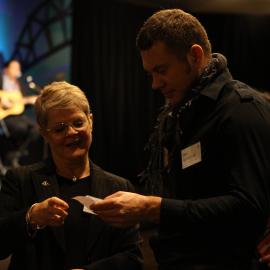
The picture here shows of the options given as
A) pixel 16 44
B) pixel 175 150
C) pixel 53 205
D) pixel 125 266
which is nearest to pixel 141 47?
pixel 175 150

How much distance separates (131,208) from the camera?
1292 mm

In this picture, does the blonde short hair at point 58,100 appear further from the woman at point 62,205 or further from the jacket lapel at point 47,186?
the jacket lapel at point 47,186

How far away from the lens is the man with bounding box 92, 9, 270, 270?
1.26 meters

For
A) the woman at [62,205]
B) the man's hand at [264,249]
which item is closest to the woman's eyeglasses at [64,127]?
the woman at [62,205]

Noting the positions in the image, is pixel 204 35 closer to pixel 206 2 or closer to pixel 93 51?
pixel 206 2

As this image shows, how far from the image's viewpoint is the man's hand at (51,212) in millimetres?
1562

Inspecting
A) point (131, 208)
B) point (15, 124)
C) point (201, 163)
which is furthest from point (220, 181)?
point (15, 124)

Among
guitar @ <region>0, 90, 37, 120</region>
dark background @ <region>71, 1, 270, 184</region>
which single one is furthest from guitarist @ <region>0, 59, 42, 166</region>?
dark background @ <region>71, 1, 270, 184</region>

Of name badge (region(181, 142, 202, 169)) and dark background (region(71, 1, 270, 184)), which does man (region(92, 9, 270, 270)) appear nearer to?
name badge (region(181, 142, 202, 169))

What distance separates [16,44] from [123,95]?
1.58 meters

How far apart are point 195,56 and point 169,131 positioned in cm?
24

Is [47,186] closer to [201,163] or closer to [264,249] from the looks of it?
[201,163]

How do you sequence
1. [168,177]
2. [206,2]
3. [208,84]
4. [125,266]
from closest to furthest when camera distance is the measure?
[208,84]
[168,177]
[125,266]
[206,2]

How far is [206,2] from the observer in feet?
17.3
